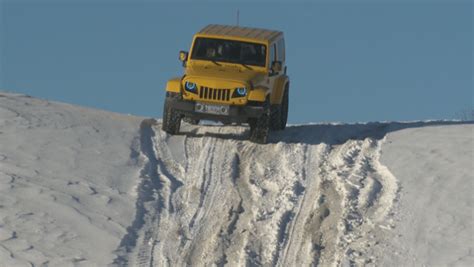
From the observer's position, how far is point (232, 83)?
65.3 feet

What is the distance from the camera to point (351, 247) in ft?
48.2

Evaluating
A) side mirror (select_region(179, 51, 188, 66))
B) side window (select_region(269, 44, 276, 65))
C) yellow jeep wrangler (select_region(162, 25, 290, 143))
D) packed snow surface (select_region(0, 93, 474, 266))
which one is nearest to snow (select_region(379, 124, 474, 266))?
packed snow surface (select_region(0, 93, 474, 266))

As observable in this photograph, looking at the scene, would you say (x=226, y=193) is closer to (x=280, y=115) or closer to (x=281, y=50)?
(x=280, y=115)

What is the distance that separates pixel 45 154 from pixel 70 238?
3770mm

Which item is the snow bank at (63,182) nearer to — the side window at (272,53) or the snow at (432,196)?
the side window at (272,53)

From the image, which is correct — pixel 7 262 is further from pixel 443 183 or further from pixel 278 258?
pixel 443 183

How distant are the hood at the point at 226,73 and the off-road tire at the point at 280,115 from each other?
2.06ft

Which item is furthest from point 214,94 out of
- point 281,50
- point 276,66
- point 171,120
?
point 281,50

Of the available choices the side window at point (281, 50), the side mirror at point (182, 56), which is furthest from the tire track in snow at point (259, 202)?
the side window at point (281, 50)

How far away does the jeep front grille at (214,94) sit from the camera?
1992 centimetres

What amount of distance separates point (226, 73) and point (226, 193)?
3606mm

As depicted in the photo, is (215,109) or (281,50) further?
(281,50)

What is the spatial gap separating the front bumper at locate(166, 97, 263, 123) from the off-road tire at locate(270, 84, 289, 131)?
821 mm

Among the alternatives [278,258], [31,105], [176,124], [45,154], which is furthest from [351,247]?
[31,105]
